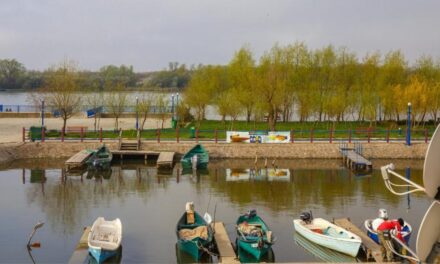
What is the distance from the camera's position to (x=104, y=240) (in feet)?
62.2

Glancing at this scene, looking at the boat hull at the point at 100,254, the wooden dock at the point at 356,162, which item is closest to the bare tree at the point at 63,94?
the wooden dock at the point at 356,162

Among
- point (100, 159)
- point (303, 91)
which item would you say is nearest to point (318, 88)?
point (303, 91)

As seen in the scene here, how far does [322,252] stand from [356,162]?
16972mm

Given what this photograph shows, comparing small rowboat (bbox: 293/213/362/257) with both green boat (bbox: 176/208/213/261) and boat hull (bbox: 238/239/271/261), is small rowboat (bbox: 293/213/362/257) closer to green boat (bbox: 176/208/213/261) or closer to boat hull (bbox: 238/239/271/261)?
boat hull (bbox: 238/239/271/261)

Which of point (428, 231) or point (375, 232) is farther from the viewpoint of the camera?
point (375, 232)

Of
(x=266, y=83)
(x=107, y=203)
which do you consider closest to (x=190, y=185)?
(x=107, y=203)

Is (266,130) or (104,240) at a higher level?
(266,130)

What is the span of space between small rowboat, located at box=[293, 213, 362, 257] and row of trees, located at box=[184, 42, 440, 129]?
28241mm

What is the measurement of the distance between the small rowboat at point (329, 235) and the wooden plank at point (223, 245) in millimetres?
2832

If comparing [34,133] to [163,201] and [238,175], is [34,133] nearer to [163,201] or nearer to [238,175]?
[238,175]

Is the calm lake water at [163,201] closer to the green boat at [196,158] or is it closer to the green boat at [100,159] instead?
the green boat at [196,158]

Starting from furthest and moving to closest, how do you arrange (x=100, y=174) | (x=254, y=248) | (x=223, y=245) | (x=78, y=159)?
(x=78, y=159) < (x=100, y=174) < (x=223, y=245) < (x=254, y=248)

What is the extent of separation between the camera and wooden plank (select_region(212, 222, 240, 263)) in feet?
57.6

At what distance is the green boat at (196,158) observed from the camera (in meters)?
36.2
